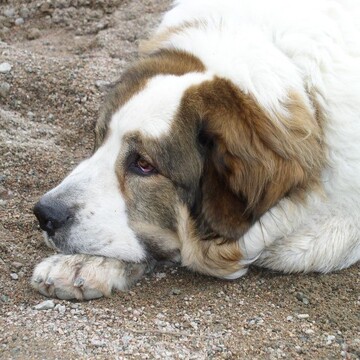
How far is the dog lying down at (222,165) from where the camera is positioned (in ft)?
11.2

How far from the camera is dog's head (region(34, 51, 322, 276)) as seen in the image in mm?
3400

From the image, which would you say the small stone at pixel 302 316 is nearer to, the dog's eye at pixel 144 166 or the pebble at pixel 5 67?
the dog's eye at pixel 144 166

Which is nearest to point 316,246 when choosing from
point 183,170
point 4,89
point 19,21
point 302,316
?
point 302,316

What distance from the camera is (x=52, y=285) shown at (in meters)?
3.53

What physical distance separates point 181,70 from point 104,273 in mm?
995

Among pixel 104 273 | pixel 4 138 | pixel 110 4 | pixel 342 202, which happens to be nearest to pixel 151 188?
pixel 104 273

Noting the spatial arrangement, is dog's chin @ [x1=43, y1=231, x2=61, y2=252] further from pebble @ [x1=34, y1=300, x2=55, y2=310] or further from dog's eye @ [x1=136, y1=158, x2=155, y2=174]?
dog's eye @ [x1=136, y1=158, x2=155, y2=174]

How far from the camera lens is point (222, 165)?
3420mm

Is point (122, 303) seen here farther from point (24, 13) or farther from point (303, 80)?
point (24, 13)

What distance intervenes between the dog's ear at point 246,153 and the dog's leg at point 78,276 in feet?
1.68

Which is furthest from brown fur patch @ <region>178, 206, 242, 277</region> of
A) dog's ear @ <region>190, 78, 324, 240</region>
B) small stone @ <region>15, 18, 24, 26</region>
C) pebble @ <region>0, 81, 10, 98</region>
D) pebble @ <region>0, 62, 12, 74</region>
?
small stone @ <region>15, 18, 24, 26</region>

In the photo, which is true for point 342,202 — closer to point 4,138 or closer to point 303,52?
point 303,52

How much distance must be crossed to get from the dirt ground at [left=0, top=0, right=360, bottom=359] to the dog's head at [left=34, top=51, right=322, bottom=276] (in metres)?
0.23

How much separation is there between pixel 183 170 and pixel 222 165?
0.18 meters
